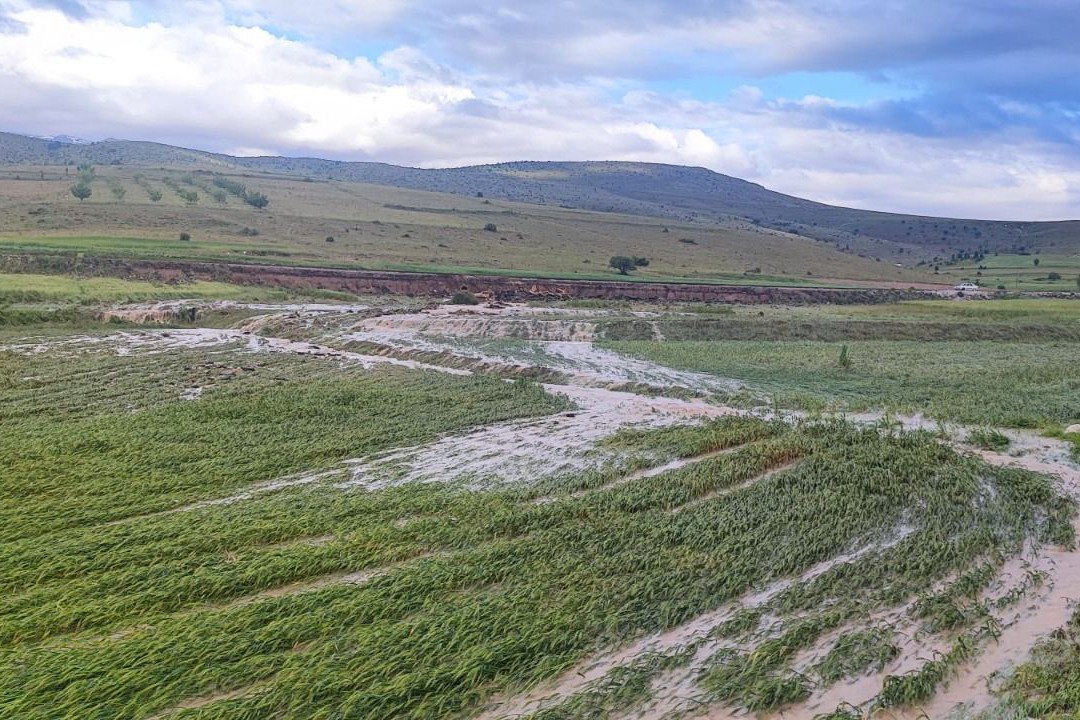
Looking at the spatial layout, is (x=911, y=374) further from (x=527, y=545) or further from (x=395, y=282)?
(x=395, y=282)

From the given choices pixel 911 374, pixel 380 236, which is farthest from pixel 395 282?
pixel 911 374

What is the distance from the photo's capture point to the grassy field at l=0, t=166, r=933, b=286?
78.0 m

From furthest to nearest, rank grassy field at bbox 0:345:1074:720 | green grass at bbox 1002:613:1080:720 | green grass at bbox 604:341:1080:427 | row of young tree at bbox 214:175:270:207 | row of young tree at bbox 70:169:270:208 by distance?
row of young tree at bbox 214:175:270:207, row of young tree at bbox 70:169:270:208, green grass at bbox 604:341:1080:427, grassy field at bbox 0:345:1074:720, green grass at bbox 1002:613:1080:720

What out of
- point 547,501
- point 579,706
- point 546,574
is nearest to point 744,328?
point 547,501

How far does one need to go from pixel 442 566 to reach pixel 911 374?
87.3 feet

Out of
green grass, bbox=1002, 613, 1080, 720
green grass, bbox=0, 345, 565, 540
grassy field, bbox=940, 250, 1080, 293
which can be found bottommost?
green grass, bbox=0, 345, 565, 540

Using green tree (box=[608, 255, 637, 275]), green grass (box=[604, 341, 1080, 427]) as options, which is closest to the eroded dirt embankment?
green tree (box=[608, 255, 637, 275])

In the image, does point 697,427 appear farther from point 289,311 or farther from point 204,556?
point 289,311

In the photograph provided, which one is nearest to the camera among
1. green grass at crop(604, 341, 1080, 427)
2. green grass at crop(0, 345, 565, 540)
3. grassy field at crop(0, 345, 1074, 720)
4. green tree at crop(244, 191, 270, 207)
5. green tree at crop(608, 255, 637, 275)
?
grassy field at crop(0, 345, 1074, 720)

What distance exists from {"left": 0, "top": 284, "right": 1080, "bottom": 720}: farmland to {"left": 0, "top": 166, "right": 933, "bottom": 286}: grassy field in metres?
49.9

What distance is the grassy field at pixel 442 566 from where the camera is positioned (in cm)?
916

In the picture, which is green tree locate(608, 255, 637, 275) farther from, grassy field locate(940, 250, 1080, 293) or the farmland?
the farmland

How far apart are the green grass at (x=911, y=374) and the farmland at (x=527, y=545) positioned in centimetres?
32

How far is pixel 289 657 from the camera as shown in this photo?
9531mm
